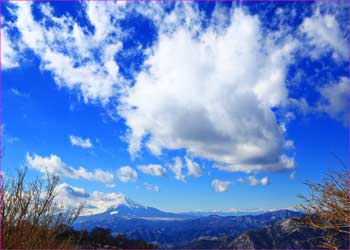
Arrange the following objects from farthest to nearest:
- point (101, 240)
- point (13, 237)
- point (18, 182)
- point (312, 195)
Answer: point (101, 240)
point (18, 182)
point (13, 237)
point (312, 195)

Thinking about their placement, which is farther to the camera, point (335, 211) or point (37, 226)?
point (37, 226)

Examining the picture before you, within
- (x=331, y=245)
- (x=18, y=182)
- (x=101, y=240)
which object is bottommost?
(x=331, y=245)

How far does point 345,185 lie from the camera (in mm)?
6086

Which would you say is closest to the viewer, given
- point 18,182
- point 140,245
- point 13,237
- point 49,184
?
point 13,237

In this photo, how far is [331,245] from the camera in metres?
6.04

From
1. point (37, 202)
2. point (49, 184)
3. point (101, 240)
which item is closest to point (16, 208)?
point (37, 202)

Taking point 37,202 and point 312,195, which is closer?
point 312,195

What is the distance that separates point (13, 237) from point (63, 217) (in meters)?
2.27

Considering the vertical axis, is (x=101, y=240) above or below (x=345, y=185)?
above

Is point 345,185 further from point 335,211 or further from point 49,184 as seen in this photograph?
point 49,184

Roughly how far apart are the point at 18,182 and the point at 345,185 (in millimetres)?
9470

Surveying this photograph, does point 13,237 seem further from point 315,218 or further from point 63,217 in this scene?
point 315,218

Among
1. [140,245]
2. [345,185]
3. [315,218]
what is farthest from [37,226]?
[140,245]

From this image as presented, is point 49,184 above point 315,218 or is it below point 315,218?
above
